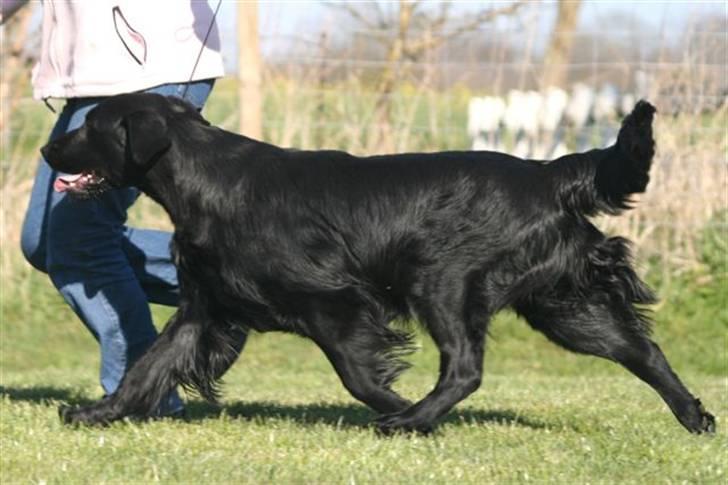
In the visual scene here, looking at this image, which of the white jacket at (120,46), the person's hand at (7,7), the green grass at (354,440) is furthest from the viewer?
the person's hand at (7,7)

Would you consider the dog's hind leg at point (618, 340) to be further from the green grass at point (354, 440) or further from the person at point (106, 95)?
the person at point (106, 95)

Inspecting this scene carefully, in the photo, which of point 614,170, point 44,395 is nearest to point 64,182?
point 44,395

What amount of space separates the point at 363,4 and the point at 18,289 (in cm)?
337

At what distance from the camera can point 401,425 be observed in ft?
16.0

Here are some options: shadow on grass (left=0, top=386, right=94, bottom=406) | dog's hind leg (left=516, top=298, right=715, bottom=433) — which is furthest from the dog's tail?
shadow on grass (left=0, top=386, right=94, bottom=406)

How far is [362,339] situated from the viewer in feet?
16.3

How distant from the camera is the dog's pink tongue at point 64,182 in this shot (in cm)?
514

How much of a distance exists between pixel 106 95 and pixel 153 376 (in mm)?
1089

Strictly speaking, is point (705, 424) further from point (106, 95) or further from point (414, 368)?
point (414, 368)

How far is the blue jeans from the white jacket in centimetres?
8

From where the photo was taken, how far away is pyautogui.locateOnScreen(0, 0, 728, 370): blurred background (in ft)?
32.3

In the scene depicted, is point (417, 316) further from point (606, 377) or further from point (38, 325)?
point (38, 325)

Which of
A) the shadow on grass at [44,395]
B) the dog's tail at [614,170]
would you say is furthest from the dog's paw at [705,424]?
the shadow on grass at [44,395]

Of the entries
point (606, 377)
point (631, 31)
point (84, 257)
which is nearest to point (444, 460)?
point (84, 257)
